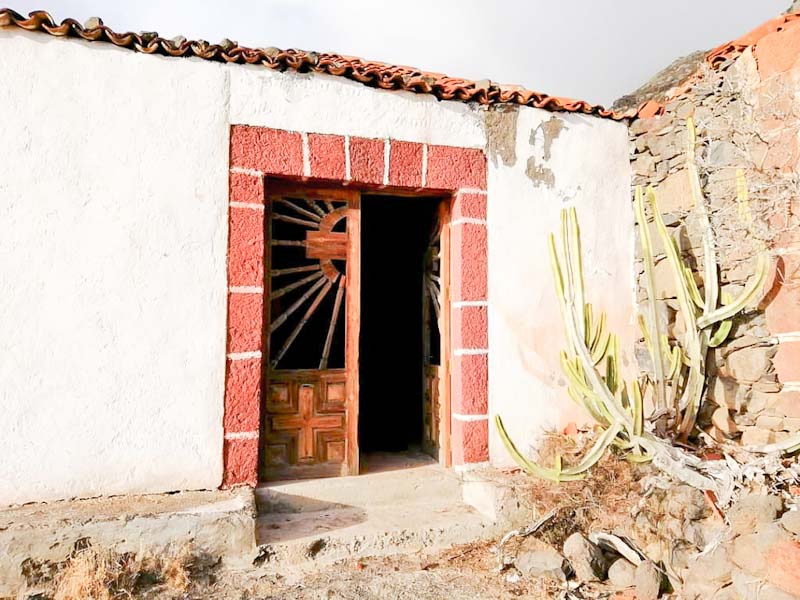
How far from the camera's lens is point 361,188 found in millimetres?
4574

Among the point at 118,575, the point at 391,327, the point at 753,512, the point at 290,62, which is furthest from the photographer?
the point at 391,327

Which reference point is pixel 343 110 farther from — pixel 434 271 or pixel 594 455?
pixel 594 455

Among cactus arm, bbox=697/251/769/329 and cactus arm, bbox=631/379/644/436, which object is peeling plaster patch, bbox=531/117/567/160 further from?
cactus arm, bbox=631/379/644/436

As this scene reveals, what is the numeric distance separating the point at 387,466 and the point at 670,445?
226 centimetres

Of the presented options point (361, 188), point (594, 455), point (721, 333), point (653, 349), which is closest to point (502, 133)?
point (361, 188)

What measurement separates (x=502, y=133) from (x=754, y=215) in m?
1.96

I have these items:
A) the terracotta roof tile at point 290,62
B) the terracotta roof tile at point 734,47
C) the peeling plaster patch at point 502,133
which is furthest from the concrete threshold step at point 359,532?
the terracotta roof tile at point 734,47

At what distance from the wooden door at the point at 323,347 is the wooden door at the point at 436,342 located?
29.1 inches

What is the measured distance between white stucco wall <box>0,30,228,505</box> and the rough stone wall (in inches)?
140

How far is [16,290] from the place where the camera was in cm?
357

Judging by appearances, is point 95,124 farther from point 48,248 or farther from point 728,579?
point 728,579

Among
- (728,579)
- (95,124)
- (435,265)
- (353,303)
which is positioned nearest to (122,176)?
(95,124)

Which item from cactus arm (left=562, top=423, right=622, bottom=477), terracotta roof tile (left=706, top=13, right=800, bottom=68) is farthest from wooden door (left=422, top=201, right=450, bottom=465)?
terracotta roof tile (left=706, top=13, right=800, bottom=68)

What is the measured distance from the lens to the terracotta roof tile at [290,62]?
3.69m
